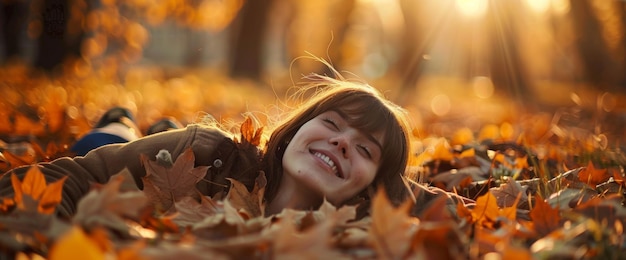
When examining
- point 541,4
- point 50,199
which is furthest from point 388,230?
point 541,4

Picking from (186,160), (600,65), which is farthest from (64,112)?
(600,65)

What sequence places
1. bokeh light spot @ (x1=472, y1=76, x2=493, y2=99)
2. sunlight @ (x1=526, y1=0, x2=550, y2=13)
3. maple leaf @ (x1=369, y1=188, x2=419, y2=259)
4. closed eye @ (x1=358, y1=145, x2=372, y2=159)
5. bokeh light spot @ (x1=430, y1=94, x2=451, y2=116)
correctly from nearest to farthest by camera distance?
maple leaf @ (x1=369, y1=188, x2=419, y2=259) → closed eye @ (x1=358, y1=145, x2=372, y2=159) → bokeh light spot @ (x1=430, y1=94, x2=451, y2=116) → sunlight @ (x1=526, y1=0, x2=550, y2=13) → bokeh light spot @ (x1=472, y1=76, x2=493, y2=99)

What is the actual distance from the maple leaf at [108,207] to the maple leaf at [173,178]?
0.57 metres

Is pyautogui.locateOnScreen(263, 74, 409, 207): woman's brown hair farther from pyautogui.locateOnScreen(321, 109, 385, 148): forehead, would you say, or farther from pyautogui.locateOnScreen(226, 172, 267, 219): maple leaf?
pyautogui.locateOnScreen(226, 172, 267, 219): maple leaf

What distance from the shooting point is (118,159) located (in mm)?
2373

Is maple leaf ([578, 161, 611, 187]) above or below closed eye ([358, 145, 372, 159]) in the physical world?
below

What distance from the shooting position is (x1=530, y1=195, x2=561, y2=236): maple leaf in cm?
173

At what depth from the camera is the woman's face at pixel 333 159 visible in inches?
84.7

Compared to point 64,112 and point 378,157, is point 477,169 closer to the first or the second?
point 378,157

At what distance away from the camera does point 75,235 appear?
104 cm

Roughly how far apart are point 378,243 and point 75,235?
519 millimetres

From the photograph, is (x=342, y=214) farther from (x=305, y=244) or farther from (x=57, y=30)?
(x=57, y=30)

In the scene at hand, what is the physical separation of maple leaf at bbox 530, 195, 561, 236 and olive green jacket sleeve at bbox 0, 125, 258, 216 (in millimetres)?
963

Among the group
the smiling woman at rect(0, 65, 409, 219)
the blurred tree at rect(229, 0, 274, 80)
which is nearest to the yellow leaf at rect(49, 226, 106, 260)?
the smiling woman at rect(0, 65, 409, 219)
